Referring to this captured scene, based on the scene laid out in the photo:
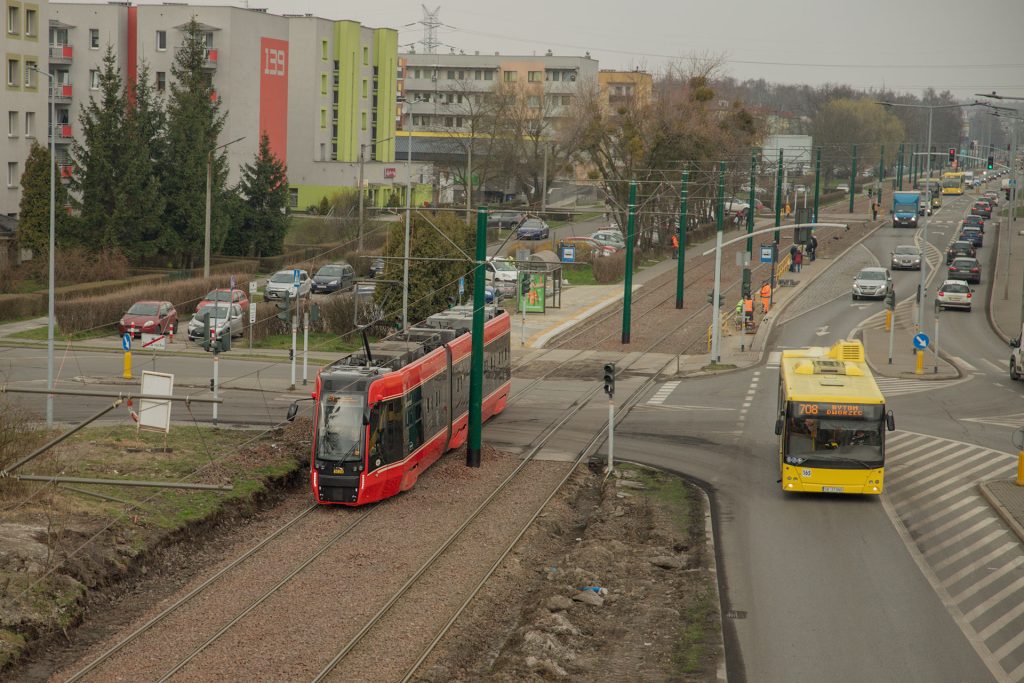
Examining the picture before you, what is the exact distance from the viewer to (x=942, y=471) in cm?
2966

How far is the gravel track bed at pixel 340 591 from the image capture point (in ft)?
54.0

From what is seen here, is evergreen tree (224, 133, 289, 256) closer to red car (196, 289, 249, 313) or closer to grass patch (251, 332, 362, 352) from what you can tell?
red car (196, 289, 249, 313)

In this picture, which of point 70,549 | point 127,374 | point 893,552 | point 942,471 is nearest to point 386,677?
point 70,549

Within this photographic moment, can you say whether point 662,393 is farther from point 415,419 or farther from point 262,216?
point 262,216

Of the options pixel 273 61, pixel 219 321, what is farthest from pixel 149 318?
pixel 273 61

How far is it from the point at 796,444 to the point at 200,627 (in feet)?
44.0

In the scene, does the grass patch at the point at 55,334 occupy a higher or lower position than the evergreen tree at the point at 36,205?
Result: lower

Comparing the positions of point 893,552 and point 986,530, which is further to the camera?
point 986,530

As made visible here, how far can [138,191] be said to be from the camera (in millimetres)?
63469

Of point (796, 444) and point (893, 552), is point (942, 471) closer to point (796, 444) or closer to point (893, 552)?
point (796, 444)

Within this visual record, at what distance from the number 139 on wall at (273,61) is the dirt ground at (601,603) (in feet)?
230

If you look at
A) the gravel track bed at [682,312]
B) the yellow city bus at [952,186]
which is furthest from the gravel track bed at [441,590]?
the yellow city bus at [952,186]

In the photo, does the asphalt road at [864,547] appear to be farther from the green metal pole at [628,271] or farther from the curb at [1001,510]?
the green metal pole at [628,271]

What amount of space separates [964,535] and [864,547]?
2.49 metres
